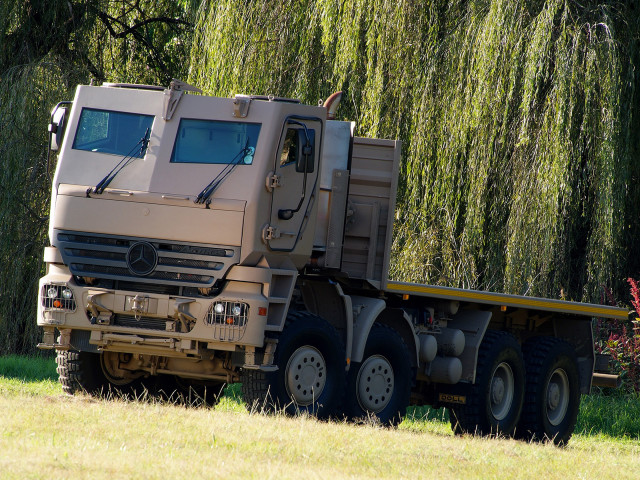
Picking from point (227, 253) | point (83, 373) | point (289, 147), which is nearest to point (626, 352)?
point (289, 147)

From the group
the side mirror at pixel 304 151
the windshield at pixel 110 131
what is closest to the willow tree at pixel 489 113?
the side mirror at pixel 304 151

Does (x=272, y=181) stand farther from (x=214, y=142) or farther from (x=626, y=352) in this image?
(x=626, y=352)

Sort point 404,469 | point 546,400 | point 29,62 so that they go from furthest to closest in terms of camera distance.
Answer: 1. point 29,62
2. point 546,400
3. point 404,469

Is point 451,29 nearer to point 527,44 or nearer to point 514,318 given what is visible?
point 527,44

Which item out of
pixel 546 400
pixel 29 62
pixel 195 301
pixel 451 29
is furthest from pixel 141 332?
pixel 29 62

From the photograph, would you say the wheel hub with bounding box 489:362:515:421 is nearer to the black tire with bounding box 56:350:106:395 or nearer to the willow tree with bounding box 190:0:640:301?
the willow tree with bounding box 190:0:640:301

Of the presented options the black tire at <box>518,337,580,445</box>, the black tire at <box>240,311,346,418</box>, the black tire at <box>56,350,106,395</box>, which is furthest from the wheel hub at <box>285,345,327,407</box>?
the black tire at <box>518,337,580,445</box>

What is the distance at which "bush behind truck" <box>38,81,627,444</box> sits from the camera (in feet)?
33.2

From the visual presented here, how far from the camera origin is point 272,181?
10.4 meters

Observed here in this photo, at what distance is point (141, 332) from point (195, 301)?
58 cm

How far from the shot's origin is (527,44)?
15.6 m

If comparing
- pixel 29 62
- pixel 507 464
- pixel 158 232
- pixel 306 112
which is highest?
pixel 29 62

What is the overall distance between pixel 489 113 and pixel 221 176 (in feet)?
20.5

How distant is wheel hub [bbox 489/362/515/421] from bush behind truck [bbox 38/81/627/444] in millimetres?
1293
